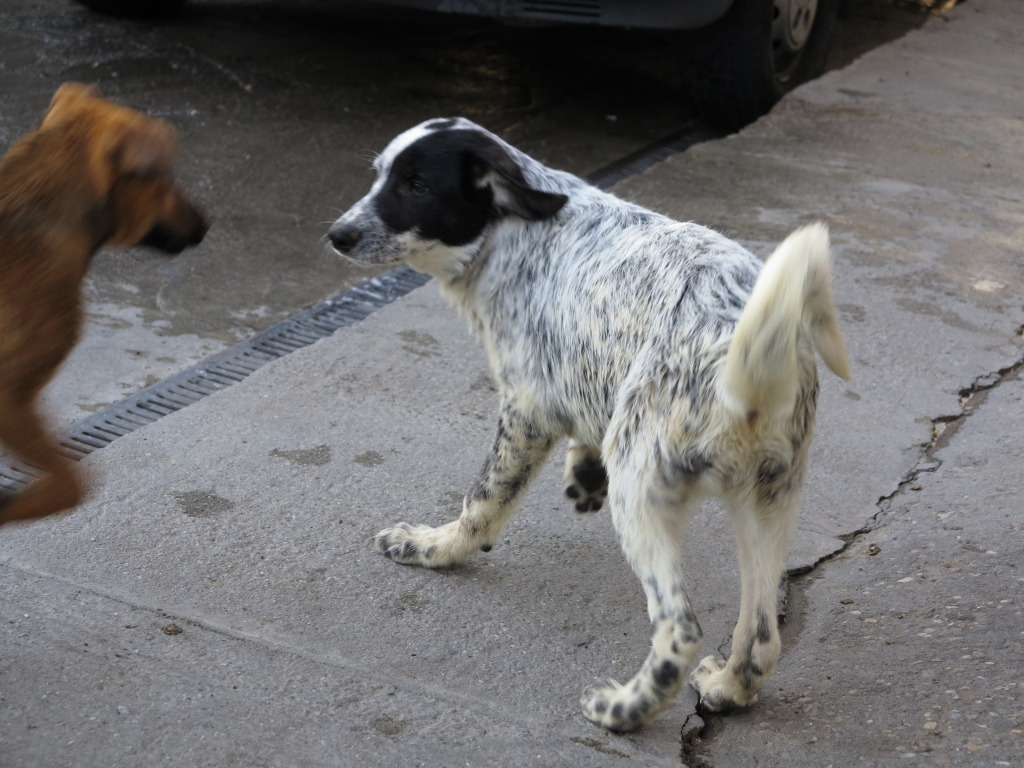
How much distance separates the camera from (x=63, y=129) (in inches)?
122

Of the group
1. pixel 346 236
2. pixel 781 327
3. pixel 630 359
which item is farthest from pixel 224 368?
pixel 781 327

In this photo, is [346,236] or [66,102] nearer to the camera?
[66,102]

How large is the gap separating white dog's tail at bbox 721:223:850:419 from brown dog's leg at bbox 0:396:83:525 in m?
1.50

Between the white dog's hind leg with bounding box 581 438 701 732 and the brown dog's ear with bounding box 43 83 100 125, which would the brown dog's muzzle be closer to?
the brown dog's ear with bounding box 43 83 100 125

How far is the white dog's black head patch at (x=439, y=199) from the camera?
10.8 ft

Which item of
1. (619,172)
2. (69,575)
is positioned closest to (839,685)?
(69,575)

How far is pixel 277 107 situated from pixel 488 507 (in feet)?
14.6

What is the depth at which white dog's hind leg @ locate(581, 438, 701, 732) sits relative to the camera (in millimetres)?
2717

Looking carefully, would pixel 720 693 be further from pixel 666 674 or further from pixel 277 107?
pixel 277 107

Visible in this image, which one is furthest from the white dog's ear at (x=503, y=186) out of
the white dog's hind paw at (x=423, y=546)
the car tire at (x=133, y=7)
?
the car tire at (x=133, y=7)

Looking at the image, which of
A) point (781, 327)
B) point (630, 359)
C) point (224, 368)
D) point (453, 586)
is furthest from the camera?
point (224, 368)

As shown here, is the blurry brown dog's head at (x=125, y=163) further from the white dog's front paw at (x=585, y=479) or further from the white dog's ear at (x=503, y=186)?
the white dog's front paw at (x=585, y=479)

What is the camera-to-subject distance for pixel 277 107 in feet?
→ 23.5

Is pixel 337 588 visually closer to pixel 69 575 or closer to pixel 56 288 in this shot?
pixel 69 575
